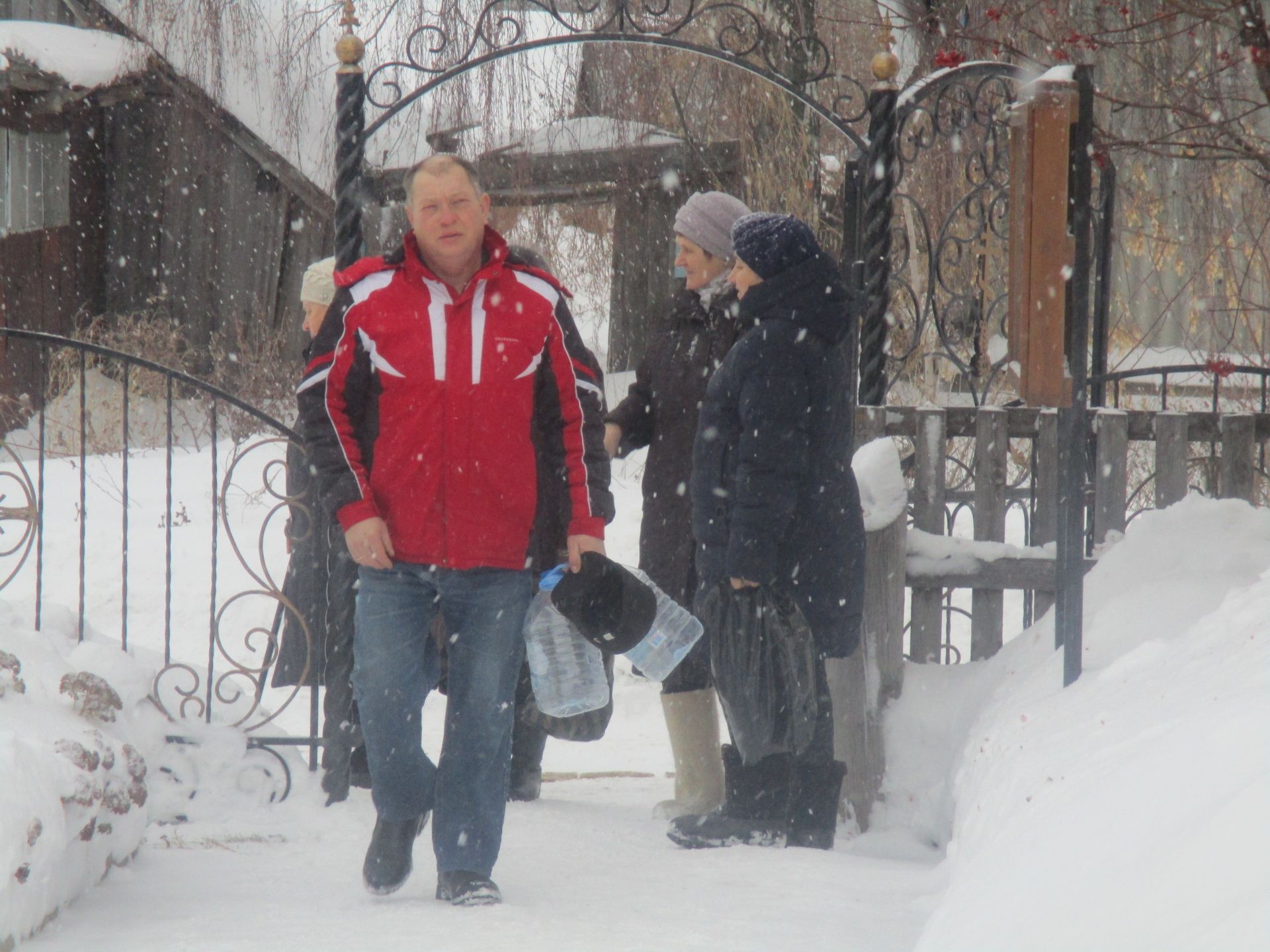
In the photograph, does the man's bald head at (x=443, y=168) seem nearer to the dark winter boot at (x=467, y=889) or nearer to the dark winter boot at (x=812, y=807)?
the dark winter boot at (x=467, y=889)

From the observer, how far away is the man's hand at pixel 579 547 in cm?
301

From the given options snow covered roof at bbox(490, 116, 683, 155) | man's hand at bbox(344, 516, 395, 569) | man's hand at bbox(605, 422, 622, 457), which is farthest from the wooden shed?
man's hand at bbox(344, 516, 395, 569)

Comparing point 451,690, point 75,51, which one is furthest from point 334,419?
point 75,51

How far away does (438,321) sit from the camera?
2.92 metres

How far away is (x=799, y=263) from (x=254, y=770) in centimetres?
225

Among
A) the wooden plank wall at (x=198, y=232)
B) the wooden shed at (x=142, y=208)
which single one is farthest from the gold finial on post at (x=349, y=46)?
the wooden plank wall at (x=198, y=232)

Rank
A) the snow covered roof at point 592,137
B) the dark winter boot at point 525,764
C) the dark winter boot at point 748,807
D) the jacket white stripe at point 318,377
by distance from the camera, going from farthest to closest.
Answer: the snow covered roof at point 592,137 → the dark winter boot at point 525,764 → the dark winter boot at point 748,807 → the jacket white stripe at point 318,377

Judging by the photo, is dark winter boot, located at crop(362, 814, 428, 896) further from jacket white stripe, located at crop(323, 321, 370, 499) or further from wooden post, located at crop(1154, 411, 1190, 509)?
wooden post, located at crop(1154, 411, 1190, 509)

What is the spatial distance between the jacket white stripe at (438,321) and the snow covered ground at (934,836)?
1188 millimetres

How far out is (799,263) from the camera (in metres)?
3.43

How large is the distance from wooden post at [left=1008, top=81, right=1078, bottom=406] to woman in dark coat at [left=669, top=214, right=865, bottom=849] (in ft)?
1.58

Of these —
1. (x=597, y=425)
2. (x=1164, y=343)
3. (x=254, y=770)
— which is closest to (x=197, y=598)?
(x=254, y=770)

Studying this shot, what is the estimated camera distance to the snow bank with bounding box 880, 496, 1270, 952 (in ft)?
5.34

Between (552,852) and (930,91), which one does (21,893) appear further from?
(930,91)
